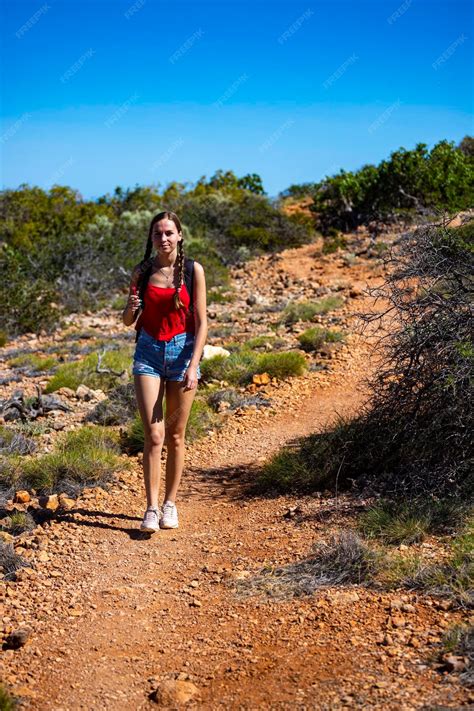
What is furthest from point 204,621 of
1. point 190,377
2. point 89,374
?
point 89,374

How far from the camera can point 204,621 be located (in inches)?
149

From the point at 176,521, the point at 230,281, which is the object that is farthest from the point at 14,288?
the point at 176,521

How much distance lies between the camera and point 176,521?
4.96 m

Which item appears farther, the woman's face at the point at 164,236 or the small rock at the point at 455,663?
the woman's face at the point at 164,236

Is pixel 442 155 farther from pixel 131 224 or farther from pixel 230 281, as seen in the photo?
pixel 131 224

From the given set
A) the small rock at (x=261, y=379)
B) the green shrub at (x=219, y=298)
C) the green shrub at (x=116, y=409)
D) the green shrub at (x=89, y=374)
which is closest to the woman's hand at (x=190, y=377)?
the green shrub at (x=116, y=409)

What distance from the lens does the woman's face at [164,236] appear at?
4645 millimetres

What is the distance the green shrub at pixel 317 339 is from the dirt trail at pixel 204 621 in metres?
4.12

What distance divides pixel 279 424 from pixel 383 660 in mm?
3952

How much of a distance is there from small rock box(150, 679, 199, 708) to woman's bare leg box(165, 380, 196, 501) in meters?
1.80

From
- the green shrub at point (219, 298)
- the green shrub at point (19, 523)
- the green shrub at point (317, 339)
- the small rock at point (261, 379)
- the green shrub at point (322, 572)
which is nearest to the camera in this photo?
the green shrub at point (322, 572)

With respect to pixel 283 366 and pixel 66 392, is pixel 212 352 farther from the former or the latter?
pixel 66 392

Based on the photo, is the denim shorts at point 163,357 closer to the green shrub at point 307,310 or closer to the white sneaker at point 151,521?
the white sneaker at point 151,521

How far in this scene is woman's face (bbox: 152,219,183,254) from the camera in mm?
4645
